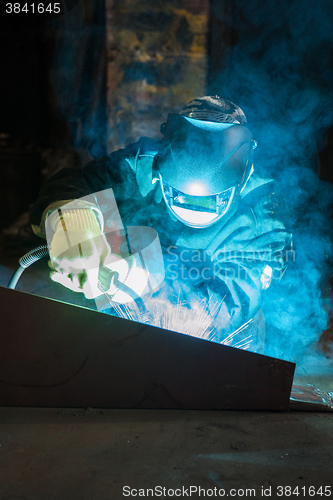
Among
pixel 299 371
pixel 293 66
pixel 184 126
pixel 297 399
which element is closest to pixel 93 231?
pixel 184 126

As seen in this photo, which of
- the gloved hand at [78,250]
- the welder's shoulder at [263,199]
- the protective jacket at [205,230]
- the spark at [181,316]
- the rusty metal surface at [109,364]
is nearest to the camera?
the rusty metal surface at [109,364]

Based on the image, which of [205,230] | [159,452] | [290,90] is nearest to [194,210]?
[205,230]

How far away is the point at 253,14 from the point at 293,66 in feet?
1.68

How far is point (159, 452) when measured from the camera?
952 mm

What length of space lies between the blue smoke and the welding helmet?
100cm

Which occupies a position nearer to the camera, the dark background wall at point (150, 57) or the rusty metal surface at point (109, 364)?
the rusty metal surface at point (109, 364)

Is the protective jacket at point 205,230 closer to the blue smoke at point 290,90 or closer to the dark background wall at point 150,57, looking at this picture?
the blue smoke at point 290,90

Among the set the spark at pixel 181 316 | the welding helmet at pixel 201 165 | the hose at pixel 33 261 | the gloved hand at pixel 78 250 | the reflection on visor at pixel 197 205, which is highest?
the welding helmet at pixel 201 165

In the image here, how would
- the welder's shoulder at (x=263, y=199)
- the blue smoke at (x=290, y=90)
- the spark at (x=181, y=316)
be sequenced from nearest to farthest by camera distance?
the spark at (x=181, y=316)
the welder's shoulder at (x=263, y=199)
the blue smoke at (x=290, y=90)

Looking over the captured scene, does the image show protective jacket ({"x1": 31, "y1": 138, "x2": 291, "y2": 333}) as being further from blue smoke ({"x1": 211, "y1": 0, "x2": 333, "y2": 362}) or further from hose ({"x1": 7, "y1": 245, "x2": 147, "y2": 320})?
blue smoke ({"x1": 211, "y1": 0, "x2": 333, "y2": 362})

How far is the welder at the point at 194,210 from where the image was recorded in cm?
163

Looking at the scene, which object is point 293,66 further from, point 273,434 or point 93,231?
point 273,434

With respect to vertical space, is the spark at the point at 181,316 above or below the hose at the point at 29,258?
below

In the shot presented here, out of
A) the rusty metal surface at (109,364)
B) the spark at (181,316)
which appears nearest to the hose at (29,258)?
the spark at (181,316)
